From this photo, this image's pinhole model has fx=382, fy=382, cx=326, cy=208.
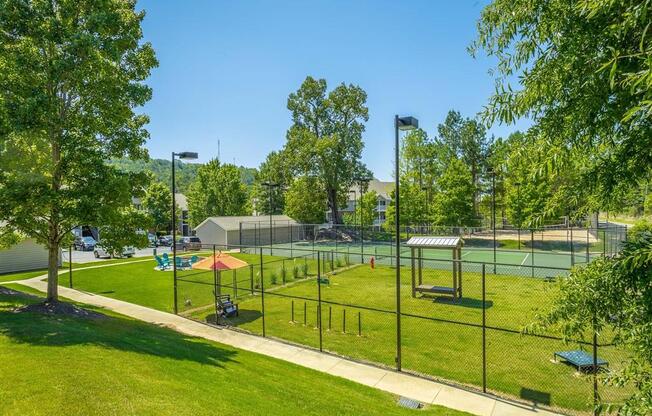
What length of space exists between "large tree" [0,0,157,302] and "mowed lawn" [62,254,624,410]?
17.7 ft

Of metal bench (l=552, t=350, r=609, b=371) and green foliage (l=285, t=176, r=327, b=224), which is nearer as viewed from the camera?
metal bench (l=552, t=350, r=609, b=371)

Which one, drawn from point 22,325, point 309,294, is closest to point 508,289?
point 309,294

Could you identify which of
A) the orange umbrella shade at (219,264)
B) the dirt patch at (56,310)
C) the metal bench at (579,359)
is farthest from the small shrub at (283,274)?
the metal bench at (579,359)

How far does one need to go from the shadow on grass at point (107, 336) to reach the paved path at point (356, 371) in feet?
3.90

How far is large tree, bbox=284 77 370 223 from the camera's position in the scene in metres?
46.6

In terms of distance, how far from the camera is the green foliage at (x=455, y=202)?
38781 millimetres

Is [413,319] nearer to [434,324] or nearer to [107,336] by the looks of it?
[434,324]

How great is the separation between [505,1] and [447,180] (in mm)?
37596

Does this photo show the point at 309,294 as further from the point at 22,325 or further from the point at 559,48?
the point at 559,48

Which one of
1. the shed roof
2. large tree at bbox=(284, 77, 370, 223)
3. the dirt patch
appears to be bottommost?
the dirt patch

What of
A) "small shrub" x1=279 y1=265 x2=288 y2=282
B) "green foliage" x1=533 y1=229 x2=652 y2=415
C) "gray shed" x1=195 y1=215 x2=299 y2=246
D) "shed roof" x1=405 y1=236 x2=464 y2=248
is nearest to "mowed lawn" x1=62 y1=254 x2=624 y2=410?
"small shrub" x1=279 y1=265 x2=288 y2=282

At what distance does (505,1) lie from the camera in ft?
13.4

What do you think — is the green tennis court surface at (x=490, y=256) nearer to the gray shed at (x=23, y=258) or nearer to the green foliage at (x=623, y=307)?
the gray shed at (x=23, y=258)

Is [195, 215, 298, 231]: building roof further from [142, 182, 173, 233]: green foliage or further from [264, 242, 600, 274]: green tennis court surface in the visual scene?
[142, 182, 173, 233]: green foliage
